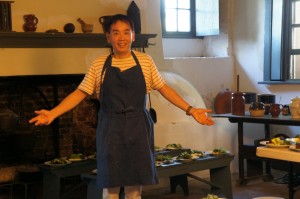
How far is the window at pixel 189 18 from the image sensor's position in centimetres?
666

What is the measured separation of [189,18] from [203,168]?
3.02 metres

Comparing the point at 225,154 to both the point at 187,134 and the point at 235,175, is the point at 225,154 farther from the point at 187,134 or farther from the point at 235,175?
the point at 235,175

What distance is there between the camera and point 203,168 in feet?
14.5

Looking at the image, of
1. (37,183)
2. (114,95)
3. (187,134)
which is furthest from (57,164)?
(187,134)

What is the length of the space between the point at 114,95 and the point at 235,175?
347cm

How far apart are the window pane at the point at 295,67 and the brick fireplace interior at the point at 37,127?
238 centimetres

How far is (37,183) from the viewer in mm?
5207

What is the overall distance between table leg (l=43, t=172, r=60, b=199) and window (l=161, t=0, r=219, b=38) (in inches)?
117

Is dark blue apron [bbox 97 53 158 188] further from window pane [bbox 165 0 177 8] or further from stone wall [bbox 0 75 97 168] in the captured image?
window pane [bbox 165 0 177 8]

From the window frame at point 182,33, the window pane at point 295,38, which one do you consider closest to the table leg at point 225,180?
the window pane at point 295,38

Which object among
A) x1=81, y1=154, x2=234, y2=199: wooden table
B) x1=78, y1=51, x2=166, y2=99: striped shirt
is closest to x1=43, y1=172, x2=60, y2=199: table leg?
x1=81, y1=154, x2=234, y2=199: wooden table

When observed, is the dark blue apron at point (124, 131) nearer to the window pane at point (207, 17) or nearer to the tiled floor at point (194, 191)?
the tiled floor at point (194, 191)

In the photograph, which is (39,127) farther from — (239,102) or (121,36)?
(121,36)

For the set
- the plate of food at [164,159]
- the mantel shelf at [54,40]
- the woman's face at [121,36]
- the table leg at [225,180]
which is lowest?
the table leg at [225,180]
